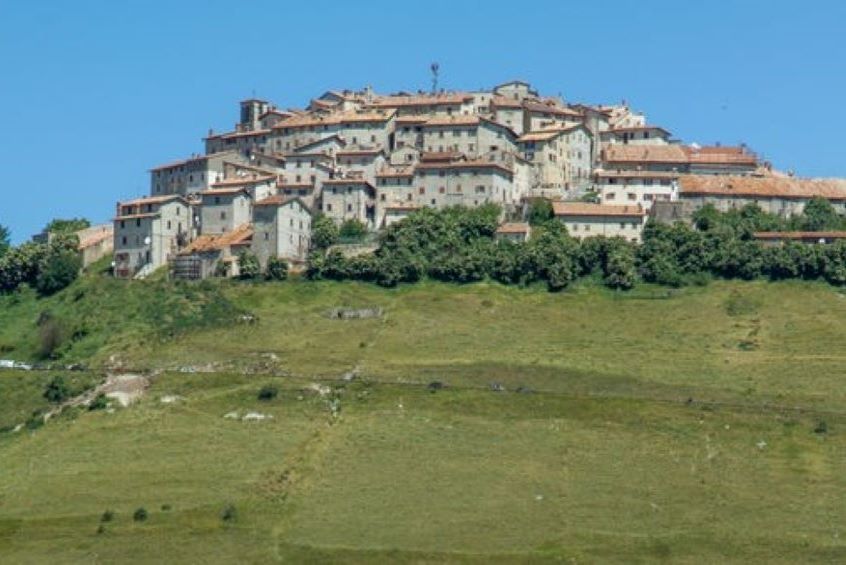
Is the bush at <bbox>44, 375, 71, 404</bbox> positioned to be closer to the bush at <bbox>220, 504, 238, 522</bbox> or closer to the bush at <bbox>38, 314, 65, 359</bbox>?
the bush at <bbox>38, 314, 65, 359</bbox>

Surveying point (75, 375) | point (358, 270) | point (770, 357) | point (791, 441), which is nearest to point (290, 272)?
point (358, 270)

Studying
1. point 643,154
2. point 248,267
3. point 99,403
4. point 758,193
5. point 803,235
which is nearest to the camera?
point 99,403

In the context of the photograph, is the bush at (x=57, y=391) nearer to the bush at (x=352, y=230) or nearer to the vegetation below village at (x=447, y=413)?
the vegetation below village at (x=447, y=413)

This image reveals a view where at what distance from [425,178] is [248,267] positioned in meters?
18.6

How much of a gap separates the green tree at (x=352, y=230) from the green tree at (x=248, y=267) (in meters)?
8.28

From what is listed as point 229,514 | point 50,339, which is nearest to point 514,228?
point 50,339

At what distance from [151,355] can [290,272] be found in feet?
63.3

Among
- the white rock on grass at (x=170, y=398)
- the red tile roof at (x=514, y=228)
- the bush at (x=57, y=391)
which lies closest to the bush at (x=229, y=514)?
the white rock on grass at (x=170, y=398)

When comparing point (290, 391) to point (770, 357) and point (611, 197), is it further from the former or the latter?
Answer: point (611, 197)

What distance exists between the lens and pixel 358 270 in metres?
153

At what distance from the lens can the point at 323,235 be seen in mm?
157500

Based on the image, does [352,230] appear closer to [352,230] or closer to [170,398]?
[352,230]

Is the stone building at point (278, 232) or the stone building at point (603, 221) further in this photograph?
the stone building at point (603, 221)

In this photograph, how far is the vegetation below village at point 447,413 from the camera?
104 meters
